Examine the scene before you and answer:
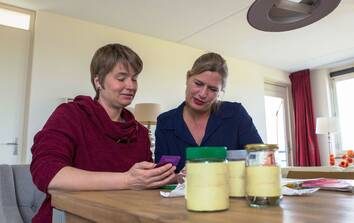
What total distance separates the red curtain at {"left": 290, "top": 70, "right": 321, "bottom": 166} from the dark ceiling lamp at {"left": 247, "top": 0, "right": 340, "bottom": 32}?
5.32 m

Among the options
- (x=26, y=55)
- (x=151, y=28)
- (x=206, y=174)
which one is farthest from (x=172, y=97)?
(x=206, y=174)

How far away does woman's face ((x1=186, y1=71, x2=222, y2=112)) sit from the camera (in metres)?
1.50

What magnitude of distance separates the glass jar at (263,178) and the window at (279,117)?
5524 mm

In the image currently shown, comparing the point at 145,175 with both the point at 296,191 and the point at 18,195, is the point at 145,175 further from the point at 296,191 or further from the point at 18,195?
the point at 18,195

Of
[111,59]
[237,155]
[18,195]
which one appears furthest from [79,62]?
[237,155]

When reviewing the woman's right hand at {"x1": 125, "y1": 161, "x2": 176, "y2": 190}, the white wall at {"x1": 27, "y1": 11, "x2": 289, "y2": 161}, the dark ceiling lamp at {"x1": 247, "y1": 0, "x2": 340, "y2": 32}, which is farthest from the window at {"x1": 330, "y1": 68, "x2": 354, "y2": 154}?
the woman's right hand at {"x1": 125, "y1": 161, "x2": 176, "y2": 190}

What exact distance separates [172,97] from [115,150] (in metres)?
3.31

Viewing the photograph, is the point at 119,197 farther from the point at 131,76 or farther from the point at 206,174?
the point at 131,76

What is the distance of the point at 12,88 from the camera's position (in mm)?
3338

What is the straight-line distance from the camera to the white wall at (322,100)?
18.9 ft

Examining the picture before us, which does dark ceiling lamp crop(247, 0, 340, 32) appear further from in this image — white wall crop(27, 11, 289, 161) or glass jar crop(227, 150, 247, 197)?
white wall crop(27, 11, 289, 161)

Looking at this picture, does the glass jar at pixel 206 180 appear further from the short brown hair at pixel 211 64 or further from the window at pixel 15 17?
the window at pixel 15 17

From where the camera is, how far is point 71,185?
86 centimetres

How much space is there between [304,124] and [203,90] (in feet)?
16.5
